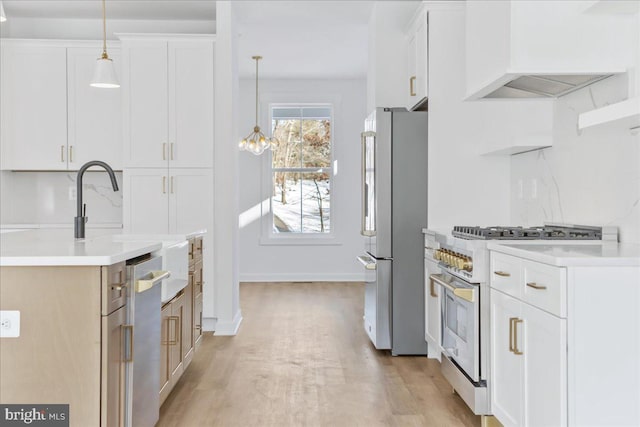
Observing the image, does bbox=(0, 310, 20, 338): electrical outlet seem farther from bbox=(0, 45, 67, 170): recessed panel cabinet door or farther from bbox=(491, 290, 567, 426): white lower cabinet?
bbox=(0, 45, 67, 170): recessed panel cabinet door

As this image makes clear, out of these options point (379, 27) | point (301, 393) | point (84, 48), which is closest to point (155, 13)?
point (84, 48)

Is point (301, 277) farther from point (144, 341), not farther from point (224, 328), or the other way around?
point (144, 341)

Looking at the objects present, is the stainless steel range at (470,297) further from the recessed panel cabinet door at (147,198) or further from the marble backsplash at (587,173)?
the recessed panel cabinet door at (147,198)

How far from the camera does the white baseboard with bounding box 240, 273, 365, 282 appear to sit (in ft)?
25.6

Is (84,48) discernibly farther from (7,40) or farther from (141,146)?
(141,146)

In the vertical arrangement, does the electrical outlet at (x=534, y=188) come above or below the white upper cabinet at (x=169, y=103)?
below

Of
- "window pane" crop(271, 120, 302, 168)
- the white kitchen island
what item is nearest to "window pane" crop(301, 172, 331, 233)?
"window pane" crop(271, 120, 302, 168)

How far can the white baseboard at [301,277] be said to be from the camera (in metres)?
7.79

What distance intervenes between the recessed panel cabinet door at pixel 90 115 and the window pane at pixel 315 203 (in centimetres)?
341

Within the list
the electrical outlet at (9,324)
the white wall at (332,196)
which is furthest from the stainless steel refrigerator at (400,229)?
the white wall at (332,196)

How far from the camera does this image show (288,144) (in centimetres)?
790

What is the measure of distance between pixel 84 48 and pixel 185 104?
111cm

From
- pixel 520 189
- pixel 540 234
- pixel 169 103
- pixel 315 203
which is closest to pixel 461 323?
pixel 540 234

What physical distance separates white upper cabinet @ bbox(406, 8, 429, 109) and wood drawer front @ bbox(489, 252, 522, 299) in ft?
5.88
